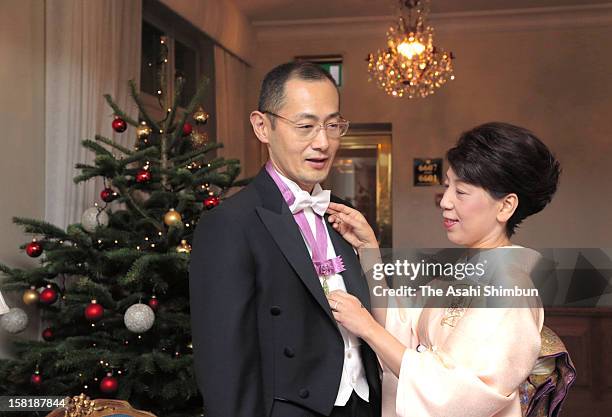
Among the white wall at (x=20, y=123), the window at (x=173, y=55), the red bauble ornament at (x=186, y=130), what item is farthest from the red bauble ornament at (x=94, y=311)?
the window at (x=173, y=55)

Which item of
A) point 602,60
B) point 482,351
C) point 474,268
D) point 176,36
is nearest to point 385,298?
point 474,268

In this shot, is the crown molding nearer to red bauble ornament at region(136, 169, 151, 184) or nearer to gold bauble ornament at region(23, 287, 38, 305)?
red bauble ornament at region(136, 169, 151, 184)

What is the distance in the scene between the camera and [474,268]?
5.23ft

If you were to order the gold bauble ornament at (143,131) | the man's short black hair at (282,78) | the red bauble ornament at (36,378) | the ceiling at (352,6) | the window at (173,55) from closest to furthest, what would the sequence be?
the man's short black hair at (282,78), the red bauble ornament at (36,378), the gold bauble ornament at (143,131), the window at (173,55), the ceiling at (352,6)

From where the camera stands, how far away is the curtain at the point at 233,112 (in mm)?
6172

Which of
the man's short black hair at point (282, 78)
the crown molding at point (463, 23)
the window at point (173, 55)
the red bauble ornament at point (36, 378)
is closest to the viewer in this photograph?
the man's short black hair at point (282, 78)

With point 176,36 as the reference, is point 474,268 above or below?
below

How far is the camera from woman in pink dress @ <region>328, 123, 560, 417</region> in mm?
1427

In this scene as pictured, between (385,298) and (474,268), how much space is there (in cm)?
28

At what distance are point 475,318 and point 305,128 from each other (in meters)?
0.53

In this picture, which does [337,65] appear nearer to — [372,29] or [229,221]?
[372,29]

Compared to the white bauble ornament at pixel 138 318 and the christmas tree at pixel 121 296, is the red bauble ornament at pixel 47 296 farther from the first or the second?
the white bauble ornament at pixel 138 318

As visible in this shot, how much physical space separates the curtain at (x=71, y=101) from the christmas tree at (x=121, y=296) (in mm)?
475

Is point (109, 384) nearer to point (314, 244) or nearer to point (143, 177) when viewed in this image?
point (143, 177)
